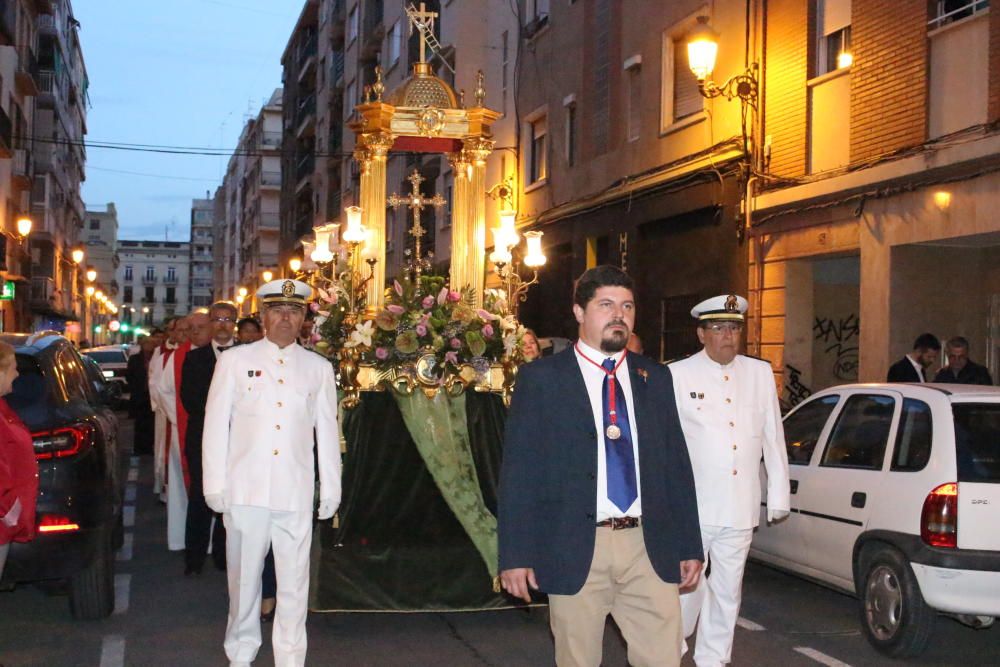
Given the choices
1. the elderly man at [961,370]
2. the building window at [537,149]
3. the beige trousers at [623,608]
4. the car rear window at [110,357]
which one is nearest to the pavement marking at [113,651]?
the beige trousers at [623,608]

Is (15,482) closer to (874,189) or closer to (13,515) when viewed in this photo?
(13,515)

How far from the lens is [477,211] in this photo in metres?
11.5

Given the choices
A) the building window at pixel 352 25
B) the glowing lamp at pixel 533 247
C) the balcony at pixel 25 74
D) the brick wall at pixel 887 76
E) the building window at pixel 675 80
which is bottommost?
the glowing lamp at pixel 533 247

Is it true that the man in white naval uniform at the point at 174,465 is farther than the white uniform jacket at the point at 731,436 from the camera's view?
Yes

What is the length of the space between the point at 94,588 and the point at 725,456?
4098mm

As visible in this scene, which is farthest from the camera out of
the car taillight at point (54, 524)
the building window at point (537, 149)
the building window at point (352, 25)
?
the building window at point (352, 25)

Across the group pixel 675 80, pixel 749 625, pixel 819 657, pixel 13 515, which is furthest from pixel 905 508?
pixel 675 80

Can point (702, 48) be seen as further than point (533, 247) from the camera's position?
Yes

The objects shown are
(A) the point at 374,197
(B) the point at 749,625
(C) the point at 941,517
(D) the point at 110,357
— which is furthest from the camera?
(D) the point at 110,357

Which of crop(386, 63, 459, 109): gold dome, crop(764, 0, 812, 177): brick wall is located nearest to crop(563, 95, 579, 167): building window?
crop(764, 0, 812, 177): brick wall

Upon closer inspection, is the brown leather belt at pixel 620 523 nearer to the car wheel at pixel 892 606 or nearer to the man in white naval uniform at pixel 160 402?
the car wheel at pixel 892 606

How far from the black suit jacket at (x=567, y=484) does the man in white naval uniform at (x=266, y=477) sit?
2020 mm

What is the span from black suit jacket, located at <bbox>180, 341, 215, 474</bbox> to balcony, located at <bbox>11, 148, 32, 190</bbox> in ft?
120

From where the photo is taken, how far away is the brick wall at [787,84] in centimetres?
1576
